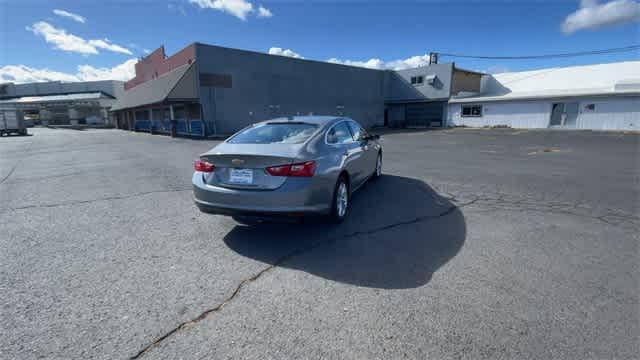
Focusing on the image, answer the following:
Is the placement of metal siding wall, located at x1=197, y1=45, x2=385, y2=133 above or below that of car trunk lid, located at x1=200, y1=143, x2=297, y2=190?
above

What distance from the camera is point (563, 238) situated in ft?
Answer: 13.1

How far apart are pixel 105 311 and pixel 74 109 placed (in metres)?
77.0

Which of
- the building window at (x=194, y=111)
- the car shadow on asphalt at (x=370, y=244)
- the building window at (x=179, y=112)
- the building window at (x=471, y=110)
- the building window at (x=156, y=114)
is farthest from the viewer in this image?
the building window at (x=156, y=114)

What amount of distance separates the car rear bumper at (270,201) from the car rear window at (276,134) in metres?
0.78

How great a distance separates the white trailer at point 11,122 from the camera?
34.6 meters

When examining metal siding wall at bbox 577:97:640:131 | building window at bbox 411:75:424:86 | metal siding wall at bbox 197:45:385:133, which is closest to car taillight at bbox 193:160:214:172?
metal siding wall at bbox 197:45:385:133

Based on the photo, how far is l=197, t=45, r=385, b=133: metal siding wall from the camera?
24.3m

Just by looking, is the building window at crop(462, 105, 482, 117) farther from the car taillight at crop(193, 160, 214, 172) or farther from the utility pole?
the car taillight at crop(193, 160, 214, 172)

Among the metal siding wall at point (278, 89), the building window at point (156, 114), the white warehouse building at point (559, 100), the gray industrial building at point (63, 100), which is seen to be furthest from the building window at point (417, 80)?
the gray industrial building at point (63, 100)

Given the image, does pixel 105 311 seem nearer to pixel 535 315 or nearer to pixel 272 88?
pixel 535 315

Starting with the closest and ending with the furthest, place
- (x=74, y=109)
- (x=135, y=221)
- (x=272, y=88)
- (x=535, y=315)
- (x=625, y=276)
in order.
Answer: (x=535, y=315) → (x=625, y=276) → (x=135, y=221) → (x=272, y=88) → (x=74, y=109)

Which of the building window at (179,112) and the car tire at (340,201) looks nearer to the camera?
the car tire at (340,201)

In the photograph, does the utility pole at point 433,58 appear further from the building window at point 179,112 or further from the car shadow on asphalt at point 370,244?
the car shadow on asphalt at point 370,244

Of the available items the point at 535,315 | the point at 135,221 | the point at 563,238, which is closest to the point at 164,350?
the point at 535,315
